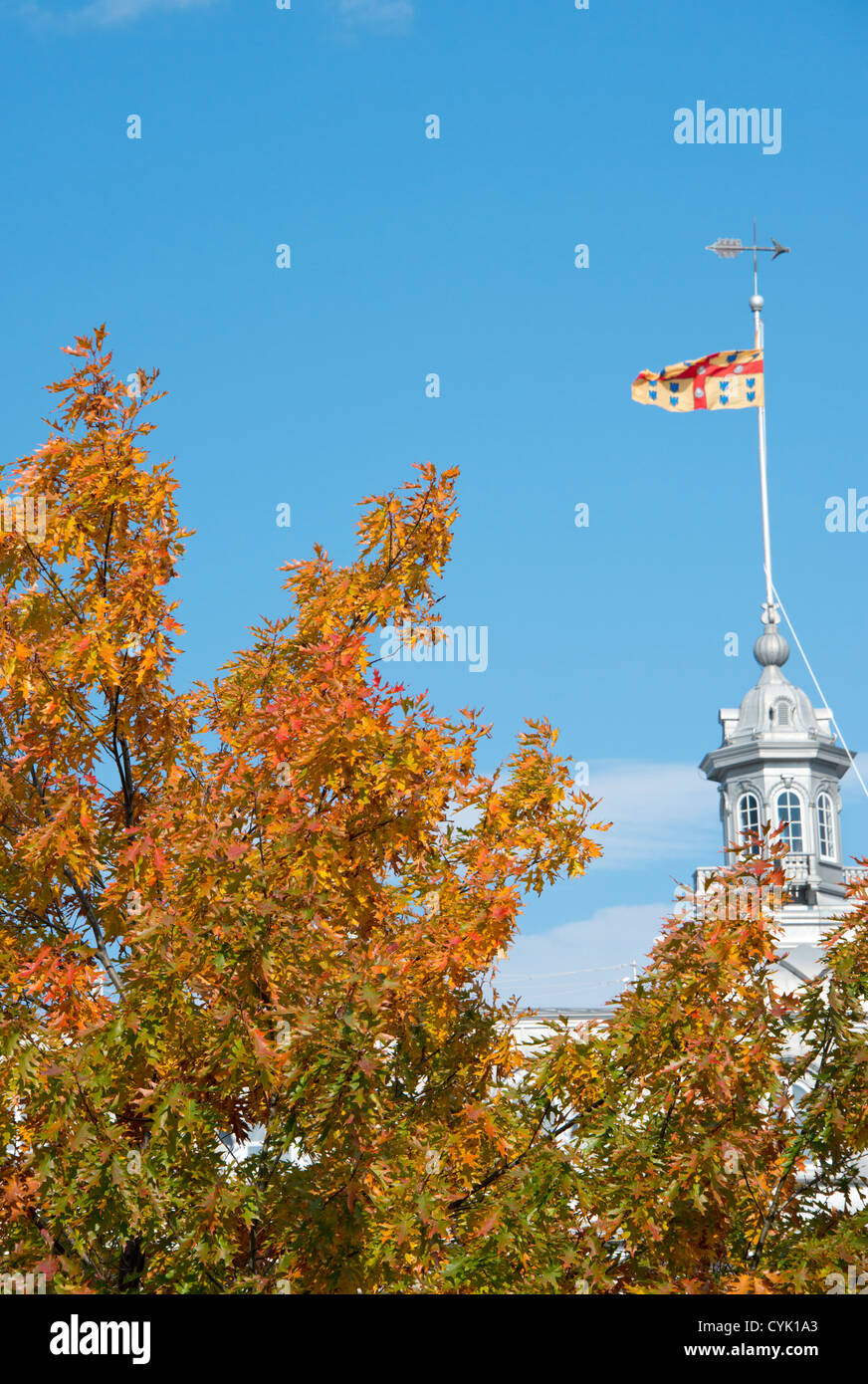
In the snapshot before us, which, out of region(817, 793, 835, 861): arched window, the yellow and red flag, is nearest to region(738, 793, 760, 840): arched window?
region(817, 793, 835, 861): arched window

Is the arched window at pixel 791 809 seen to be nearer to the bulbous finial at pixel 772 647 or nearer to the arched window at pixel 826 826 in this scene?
the arched window at pixel 826 826

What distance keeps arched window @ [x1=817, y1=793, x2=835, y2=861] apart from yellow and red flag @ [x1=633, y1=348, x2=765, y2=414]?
12883mm

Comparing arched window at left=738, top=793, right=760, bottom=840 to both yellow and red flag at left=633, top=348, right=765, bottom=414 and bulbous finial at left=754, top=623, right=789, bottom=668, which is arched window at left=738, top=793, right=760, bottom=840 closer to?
bulbous finial at left=754, top=623, right=789, bottom=668

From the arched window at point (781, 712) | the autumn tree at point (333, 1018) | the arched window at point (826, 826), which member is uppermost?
the arched window at point (781, 712)

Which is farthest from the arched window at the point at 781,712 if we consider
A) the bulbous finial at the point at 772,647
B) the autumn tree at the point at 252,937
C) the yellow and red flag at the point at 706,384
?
the autumn tree at the point at 252,937

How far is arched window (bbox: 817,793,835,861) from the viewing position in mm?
47562

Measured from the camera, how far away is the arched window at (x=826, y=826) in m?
47.6

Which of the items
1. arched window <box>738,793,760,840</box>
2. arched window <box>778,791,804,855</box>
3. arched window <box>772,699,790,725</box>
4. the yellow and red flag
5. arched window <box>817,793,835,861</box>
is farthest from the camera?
arched window <box>772,699,790,725</box>

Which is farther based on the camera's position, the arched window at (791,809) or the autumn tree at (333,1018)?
the arched window at (791,809)

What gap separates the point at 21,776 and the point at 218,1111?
3.16 m

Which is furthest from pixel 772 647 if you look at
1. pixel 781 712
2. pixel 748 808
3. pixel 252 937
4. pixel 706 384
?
pixel 252 937

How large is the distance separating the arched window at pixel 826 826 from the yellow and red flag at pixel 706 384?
1288 centimetres

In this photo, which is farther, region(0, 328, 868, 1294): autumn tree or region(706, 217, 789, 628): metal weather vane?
region(706, 217, 789, 628): metal weather vane

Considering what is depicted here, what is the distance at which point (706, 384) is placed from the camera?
137ft
